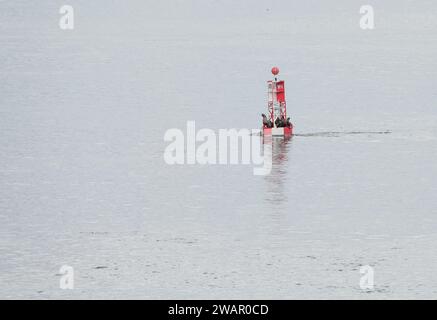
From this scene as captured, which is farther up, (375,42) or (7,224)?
(375,42)

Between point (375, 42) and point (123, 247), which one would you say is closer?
point (123, 247)

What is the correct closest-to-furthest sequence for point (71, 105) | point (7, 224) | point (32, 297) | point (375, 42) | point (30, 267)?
point (32, 297), point (30, 267), point (7, 224), point (71, 105), point (375, 42)

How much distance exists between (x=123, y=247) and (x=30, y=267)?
13.3 feet

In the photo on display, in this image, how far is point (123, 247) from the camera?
43.3m

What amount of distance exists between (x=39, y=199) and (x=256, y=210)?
9.85m

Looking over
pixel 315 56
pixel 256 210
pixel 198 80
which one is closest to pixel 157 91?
pixel 198 80

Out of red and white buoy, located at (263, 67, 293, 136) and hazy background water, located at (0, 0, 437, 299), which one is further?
red and white buoy, located at (263, 67, 293, 136)

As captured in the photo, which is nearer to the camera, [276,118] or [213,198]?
[213,198]

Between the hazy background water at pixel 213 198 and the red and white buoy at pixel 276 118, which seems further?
the red and white buoy at pixel 276 118

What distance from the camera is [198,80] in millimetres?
127062

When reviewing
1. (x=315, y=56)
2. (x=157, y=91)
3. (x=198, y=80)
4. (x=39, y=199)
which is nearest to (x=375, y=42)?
(x=315, y=56)

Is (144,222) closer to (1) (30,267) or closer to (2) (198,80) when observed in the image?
(1) (30,267)

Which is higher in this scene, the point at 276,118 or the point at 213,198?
the point at 276,118
